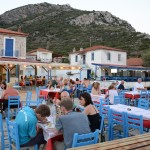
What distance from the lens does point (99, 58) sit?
40.6 meters

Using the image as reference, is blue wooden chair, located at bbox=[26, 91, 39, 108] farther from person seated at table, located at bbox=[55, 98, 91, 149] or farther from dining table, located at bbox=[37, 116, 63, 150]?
person seated at table, located at bbox=[55, 98, 91, 149]

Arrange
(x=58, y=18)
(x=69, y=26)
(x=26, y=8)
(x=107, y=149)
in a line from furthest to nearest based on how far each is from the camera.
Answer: (x=26, y=8) < (x=58, y=18) < (x=69, y=26) < (x=107, y=149)

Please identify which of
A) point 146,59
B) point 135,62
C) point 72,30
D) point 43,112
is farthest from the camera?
point 72,30

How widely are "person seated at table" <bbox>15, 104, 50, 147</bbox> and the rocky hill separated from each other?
5728 centimetres

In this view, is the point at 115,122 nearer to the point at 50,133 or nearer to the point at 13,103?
the point at 50,133

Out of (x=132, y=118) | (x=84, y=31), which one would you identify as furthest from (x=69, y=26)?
(x=132, y=118)

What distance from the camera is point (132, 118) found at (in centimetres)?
554

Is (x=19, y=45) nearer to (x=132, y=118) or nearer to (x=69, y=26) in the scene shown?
(x=132, y=118)

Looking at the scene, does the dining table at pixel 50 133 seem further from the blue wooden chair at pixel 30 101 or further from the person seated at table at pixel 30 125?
the blue wooden chair at pixel 30 101

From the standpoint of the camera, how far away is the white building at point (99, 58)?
132 ft

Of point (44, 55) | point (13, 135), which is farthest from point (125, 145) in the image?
point (44, 55)

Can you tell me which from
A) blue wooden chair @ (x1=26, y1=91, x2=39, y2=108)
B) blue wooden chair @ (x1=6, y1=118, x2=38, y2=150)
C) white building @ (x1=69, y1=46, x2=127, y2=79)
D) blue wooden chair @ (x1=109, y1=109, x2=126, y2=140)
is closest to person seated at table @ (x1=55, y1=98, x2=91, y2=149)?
blue wooden chair @ (x1=6, y1=118, x2=38, y2=150)

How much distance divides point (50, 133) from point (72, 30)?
291ft

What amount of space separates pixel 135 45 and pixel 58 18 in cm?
4895
